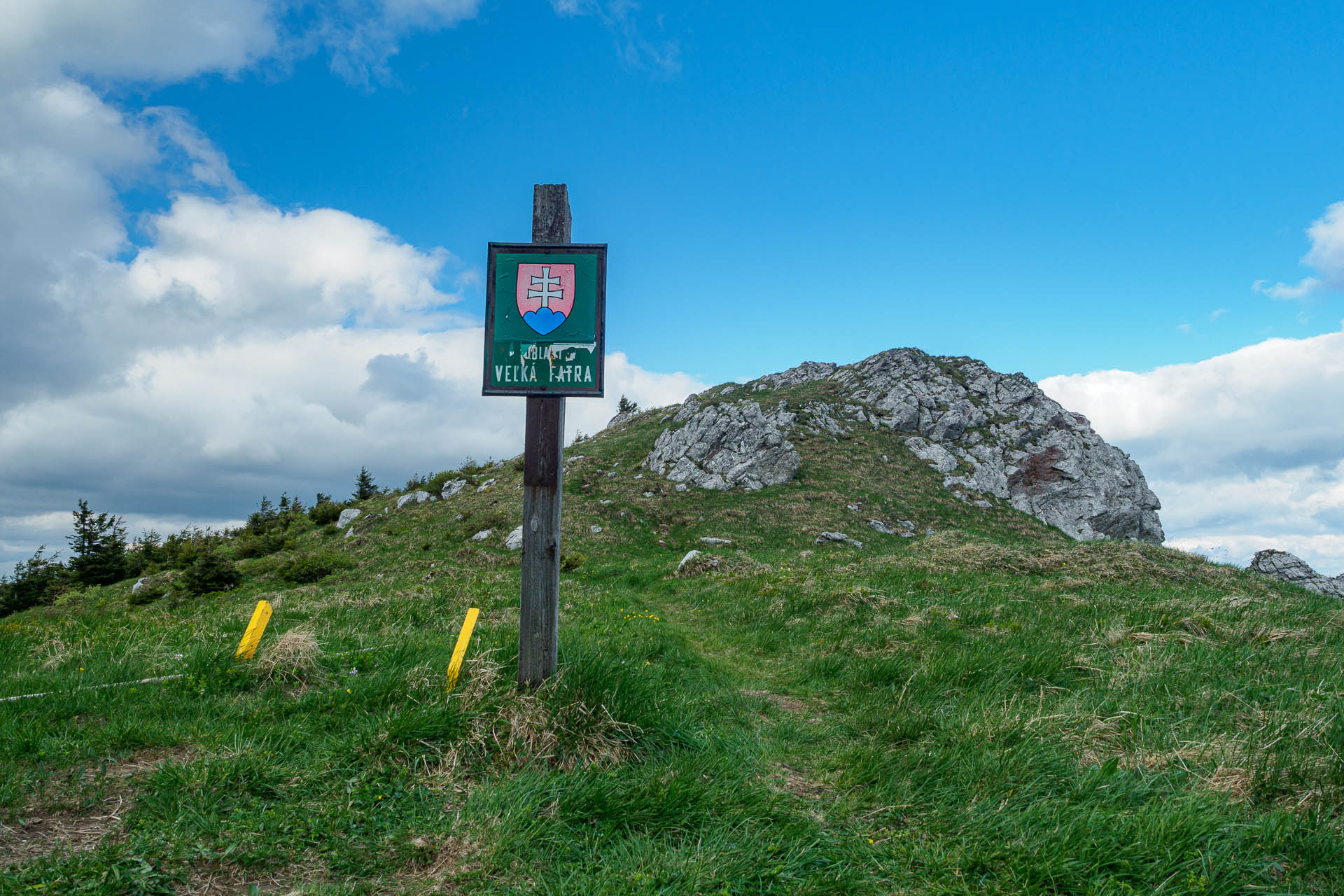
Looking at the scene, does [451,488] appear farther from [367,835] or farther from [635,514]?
[367,835]

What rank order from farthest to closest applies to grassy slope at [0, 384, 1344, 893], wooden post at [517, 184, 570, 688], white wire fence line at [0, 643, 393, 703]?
wooden post at [517, 184, 570, 688] < white wire fence line at [0, 643, 393, 703] < grassy slope at [0, 384, 1344, 893]

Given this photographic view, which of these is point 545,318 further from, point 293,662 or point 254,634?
point 254,634

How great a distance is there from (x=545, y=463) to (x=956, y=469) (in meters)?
45.8

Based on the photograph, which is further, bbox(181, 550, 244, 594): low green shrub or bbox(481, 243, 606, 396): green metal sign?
bbox(181, 550, 244, 594): low green shrub

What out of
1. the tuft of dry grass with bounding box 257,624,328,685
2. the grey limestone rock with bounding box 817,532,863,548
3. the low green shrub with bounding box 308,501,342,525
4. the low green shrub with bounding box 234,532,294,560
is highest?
the low green shrub with bounding box 308,501,342,525

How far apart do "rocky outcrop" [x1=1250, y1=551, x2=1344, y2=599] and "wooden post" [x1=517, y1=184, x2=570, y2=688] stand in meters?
29.1

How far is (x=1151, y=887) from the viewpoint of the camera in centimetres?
358

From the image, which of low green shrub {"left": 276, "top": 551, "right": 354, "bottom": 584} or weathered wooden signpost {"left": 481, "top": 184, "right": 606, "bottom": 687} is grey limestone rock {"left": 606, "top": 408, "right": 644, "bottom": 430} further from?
weathered wooden signpost {"left": 481, "top": 184, "right": 606, "bottom": 687}

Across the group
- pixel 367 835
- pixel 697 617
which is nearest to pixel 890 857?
pixel 367 835

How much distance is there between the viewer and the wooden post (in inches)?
228

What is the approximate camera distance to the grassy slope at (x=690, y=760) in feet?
12.1

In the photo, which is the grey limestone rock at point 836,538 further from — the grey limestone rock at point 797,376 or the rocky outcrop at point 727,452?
the grey limestone rock at point 797,376

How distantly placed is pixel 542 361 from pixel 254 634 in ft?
15.0

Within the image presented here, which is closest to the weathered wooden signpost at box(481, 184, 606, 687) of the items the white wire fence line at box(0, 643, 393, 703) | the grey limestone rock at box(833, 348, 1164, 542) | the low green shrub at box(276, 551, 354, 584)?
the white wire fence line at box(0, 643, 393, 703)
